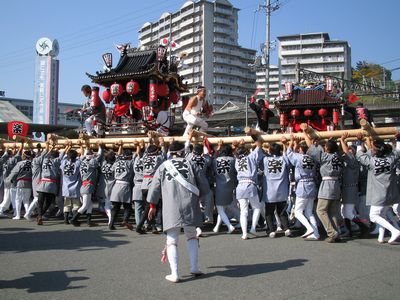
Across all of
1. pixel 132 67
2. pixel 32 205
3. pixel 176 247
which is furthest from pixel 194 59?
pixel 176 247

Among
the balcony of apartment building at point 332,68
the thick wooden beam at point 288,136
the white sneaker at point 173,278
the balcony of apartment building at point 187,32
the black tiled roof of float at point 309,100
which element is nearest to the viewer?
the white sneaker at point 173,278

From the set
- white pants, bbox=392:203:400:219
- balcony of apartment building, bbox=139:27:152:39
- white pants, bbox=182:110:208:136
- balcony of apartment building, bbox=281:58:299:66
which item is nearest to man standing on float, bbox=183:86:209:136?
white pants, bbox=182:110:208:136

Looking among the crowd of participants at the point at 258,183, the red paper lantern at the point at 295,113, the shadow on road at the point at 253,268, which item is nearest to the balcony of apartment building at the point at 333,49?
the red paper lantern at the point at 295,113

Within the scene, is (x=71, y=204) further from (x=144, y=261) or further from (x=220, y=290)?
(x=220, y=290)

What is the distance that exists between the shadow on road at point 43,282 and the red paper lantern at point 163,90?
12221mm

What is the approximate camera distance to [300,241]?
7.67 m

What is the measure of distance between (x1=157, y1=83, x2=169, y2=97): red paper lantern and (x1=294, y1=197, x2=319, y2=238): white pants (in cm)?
1037

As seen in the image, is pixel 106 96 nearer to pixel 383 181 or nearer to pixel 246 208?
pixel 246 208

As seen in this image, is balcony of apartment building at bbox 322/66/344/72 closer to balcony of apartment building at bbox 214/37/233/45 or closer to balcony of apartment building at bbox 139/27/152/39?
balcony of apartment building at bbox 214/37/233/45

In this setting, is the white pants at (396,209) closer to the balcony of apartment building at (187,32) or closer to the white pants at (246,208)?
the white pants at (246,208)

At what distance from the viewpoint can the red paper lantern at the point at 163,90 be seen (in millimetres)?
16941

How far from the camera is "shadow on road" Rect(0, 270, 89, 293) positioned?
15.8 ft

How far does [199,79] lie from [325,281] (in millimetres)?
73464

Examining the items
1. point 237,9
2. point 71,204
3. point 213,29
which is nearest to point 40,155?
point 71,204
